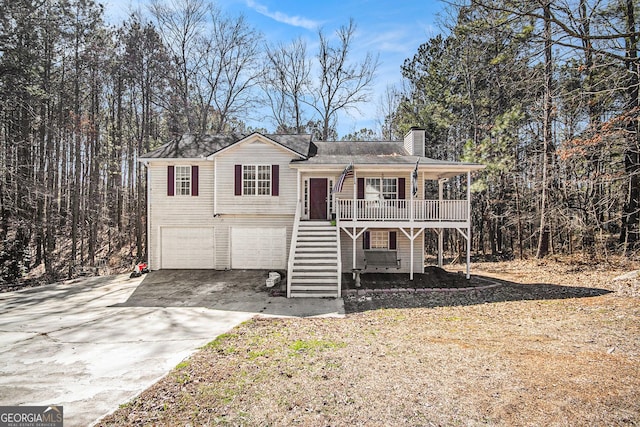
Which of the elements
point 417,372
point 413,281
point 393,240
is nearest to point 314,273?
point 413,281

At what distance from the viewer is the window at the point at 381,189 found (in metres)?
14.3

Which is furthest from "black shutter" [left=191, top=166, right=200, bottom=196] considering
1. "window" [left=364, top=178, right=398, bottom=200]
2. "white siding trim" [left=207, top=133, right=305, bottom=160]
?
"window" [left=364, top=178, right=398, bottom=200]

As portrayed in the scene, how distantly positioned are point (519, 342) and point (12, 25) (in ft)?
72.3

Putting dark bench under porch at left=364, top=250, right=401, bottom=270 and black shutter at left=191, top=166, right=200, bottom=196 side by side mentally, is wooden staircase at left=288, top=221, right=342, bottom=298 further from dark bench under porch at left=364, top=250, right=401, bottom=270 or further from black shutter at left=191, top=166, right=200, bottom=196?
black shutter at left=191, top=166, right=200, bottom=196

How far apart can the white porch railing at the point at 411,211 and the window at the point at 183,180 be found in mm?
7230

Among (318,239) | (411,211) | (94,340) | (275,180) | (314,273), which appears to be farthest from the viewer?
(275,180)

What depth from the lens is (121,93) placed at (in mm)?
21906

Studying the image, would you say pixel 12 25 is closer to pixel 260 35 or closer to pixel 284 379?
pixel 260 35

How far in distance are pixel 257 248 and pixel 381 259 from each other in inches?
222

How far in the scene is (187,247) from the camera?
1481 centimetres

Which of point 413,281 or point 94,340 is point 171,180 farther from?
point 413,281

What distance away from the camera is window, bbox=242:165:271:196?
14.4 metres

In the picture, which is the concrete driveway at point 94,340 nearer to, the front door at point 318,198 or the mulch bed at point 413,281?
the mulch bed at point 413,281
